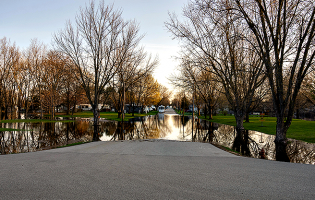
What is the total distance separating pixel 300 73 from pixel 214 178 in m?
9.94

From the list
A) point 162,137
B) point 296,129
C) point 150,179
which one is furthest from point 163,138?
A: point 296,129

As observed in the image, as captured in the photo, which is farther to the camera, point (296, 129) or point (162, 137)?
A: point (296, 129)

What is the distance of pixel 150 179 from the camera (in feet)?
17.3

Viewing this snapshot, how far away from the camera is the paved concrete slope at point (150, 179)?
14.3ft

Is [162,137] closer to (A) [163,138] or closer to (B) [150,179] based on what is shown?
(A) [163,138]

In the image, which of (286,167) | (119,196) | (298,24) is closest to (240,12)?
(298,24)

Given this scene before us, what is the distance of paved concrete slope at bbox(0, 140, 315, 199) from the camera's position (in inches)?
171

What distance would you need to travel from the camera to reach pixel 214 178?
17.7 feet

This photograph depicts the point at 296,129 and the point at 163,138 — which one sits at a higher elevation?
the point at 296,129

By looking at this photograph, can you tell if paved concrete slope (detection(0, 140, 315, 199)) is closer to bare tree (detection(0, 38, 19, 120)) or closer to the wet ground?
the wet ground

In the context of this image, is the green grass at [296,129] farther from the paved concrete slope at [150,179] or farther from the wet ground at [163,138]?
the paved concrete slope at [150,179]

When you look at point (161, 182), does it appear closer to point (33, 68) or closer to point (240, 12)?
point (240, 12)

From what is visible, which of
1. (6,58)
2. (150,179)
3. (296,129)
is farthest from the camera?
(6,58)

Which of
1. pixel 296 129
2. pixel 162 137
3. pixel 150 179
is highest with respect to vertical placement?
pixel 150 179
